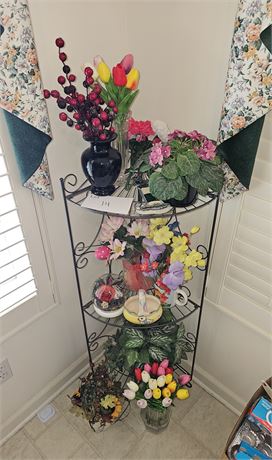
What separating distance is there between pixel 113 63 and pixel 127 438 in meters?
1.64

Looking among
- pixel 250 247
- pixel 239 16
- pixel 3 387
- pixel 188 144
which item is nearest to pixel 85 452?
pixel 3 387

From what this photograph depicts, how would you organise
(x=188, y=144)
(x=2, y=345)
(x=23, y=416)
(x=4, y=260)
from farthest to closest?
(x=23, y=416) → (x=2, y=345) → (x=4, y=260) → (x=188, y=144)

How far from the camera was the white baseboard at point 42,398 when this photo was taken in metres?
1.56

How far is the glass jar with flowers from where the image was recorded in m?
0.91

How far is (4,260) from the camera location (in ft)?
4.03

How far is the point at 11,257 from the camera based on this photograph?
1.25 meters

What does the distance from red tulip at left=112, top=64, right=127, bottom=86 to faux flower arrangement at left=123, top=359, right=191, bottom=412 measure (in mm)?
1006

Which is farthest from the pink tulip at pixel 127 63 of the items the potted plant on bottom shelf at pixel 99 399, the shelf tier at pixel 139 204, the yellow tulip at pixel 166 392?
the potted plant on bottom shelf at pixel 99 399

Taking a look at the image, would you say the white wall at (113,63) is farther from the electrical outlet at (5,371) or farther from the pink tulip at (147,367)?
the pink tulip at (147,367)

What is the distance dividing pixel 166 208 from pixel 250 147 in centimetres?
32

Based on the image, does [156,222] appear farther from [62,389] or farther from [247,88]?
[62,389]

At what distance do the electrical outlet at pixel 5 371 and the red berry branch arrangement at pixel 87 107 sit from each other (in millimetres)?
1032

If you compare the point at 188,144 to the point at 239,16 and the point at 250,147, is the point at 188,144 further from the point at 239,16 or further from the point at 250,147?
the point at 239,16

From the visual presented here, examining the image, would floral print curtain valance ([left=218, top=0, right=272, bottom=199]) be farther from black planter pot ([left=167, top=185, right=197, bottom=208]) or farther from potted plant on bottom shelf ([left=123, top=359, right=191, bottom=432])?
potted plant on bottom shelf ([left=123, top=359, right=191, bottom=432])
